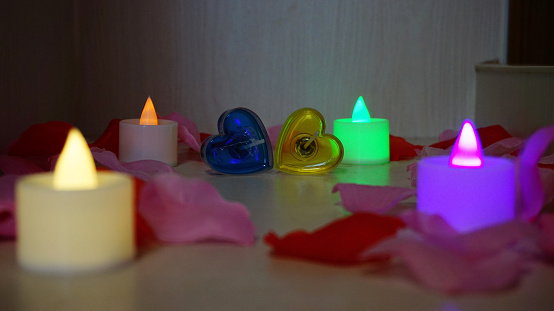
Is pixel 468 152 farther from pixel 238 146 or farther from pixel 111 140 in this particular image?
pixel 111 140

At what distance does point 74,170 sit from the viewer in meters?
0.67

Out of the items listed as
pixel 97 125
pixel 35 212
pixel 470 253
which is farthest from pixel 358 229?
pixel 97 125

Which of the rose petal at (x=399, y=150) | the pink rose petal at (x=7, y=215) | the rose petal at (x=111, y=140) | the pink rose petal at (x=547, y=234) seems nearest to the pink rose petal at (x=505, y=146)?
the rose petal at (x=399, y=150)

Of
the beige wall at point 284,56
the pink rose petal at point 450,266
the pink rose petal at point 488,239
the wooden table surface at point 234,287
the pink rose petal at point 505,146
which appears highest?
the beige wall at point 284,56

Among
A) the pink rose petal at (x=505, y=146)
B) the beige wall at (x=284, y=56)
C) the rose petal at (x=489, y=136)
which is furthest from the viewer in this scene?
the beige wall at (x=284, y=56)

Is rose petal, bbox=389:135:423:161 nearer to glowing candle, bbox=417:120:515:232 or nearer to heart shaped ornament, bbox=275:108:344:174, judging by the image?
heart shaped ornament, bbox=275:108:344:174

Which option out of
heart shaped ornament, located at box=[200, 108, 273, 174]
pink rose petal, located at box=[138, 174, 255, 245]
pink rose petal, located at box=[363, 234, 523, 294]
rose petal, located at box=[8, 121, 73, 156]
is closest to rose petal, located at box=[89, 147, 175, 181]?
heart shaped ornament, located at box=[200, 108, 273, 174]

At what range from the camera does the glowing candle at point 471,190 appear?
30.7 inches

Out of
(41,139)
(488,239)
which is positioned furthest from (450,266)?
(41,139)

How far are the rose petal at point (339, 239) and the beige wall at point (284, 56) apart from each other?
44.1 inches

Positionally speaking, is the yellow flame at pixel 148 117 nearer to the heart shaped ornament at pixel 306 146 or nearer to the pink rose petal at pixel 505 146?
the heart shaped ornament at pixel 306 146

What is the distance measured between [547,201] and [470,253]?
0.35 metres

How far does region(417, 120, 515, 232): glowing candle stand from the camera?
78 cm

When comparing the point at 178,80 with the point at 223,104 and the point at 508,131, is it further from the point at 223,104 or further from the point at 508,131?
the point at 508,131
